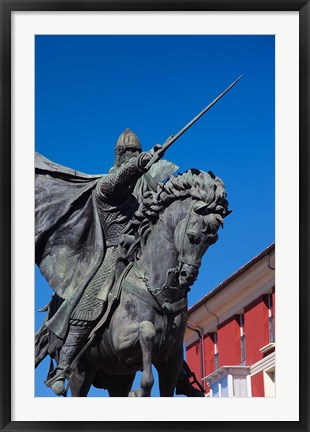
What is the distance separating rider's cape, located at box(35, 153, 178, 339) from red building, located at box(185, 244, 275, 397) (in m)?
16.7

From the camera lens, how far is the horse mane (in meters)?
→ 24.6

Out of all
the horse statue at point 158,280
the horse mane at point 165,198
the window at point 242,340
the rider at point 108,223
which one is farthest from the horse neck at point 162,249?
the window at point 242,340

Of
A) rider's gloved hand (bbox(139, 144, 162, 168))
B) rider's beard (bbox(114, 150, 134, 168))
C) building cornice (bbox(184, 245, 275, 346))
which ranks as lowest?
rider's gloved hand (bbox(139, 144, 162, 168))

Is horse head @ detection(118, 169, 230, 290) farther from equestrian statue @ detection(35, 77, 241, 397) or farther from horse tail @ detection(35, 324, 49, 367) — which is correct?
horse tail @ detection(35, 324, 49, 367)

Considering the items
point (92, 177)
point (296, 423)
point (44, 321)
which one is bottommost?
point (296, 423)

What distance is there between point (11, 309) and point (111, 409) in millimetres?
1643

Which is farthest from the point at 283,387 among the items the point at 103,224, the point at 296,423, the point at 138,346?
the point at 103,224

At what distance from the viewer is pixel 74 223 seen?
2636 centimetres

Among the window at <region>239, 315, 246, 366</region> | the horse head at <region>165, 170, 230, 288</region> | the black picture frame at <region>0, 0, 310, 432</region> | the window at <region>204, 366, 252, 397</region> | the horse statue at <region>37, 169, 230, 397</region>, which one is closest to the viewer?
the black picture frame at <region>0, 0, 310, 432</region>

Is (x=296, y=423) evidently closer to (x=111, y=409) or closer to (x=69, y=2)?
(x=111, y=409)

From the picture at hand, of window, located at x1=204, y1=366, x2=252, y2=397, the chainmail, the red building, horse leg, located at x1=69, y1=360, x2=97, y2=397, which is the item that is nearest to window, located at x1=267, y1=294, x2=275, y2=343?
the red building

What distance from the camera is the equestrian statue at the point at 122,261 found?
24.7 meters

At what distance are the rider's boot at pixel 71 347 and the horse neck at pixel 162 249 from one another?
1075 mm

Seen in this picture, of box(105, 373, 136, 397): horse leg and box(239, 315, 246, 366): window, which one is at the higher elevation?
box(239, 315, 246, 366): window
